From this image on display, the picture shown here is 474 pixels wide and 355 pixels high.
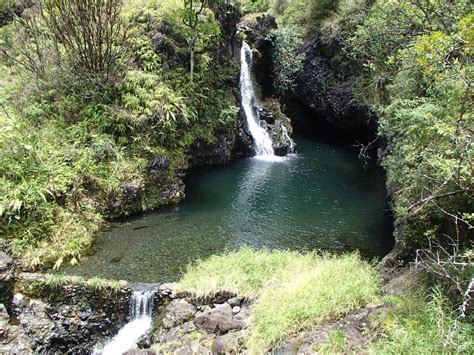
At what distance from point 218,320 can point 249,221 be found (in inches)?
252

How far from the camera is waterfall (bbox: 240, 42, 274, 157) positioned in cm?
2402

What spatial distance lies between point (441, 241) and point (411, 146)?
2.32 meters

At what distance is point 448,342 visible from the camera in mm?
4891

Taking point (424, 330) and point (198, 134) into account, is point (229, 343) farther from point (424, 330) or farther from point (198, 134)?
point (198, 134)

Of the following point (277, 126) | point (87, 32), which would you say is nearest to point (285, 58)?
point (277, 126)

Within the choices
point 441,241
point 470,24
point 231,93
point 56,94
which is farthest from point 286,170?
point 470,24

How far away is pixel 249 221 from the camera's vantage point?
14336mm

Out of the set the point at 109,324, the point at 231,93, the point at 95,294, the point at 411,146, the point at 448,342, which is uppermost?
the point at 231,93

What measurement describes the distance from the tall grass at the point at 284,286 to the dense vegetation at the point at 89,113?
449 centimetres

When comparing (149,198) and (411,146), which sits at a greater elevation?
(411,146)

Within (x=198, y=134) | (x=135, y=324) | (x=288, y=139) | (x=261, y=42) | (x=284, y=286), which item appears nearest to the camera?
(x=284, y=286)

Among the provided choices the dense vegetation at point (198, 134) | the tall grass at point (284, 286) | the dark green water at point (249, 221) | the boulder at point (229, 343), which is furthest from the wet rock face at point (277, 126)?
the boulder at point (229, 343)

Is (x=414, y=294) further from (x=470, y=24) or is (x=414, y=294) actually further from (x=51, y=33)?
(x=51, y=33)

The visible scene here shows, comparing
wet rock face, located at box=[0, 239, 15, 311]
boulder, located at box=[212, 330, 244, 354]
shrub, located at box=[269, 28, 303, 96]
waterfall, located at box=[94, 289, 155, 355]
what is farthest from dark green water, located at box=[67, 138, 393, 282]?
shrub, located at box=[269, 28, 303, 96]
